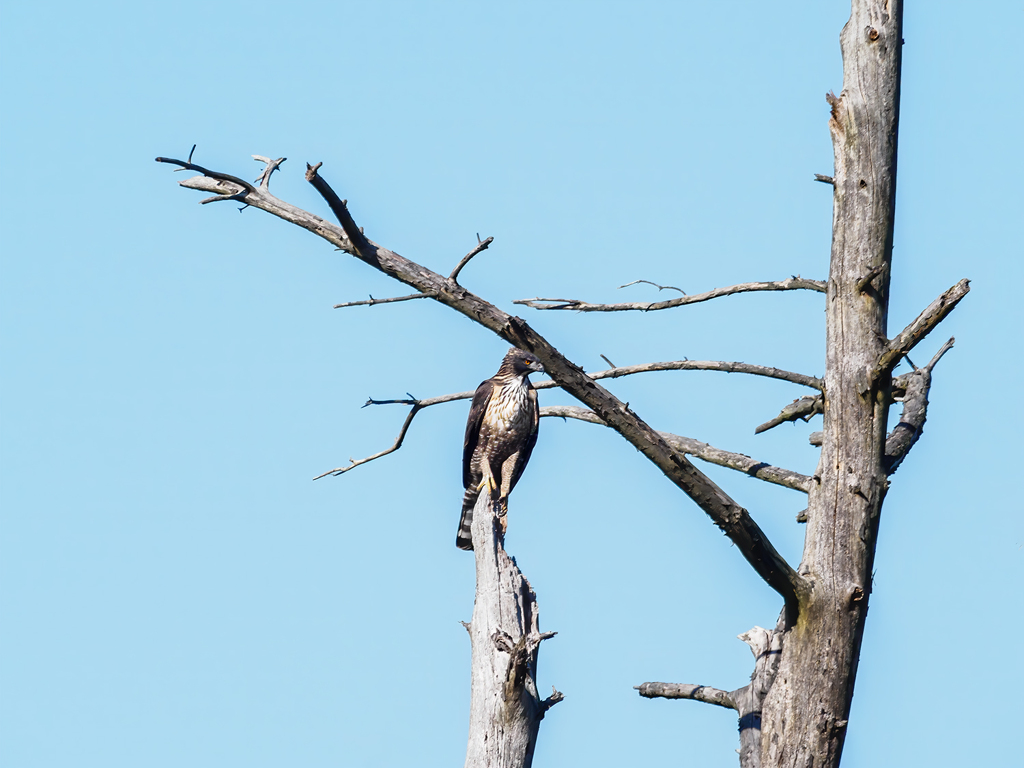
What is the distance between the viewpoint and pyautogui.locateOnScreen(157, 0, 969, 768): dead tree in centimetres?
504

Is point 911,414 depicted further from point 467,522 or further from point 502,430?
point 467,522

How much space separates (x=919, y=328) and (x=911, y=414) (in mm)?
1776

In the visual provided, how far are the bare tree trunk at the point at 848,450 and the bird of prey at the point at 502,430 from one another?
4.00 meters

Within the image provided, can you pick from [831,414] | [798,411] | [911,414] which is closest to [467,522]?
[798,411]

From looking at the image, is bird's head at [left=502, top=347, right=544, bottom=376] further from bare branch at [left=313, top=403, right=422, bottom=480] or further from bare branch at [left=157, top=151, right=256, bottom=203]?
bare branch at [left=157, top=151, right=256, bottom=203]

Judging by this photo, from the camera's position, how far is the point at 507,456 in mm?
9570

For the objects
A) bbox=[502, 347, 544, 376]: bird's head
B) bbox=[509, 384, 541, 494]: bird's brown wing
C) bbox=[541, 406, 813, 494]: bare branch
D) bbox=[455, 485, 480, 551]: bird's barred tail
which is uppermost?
bbox=[502, 347, 544, 376]: bird's head

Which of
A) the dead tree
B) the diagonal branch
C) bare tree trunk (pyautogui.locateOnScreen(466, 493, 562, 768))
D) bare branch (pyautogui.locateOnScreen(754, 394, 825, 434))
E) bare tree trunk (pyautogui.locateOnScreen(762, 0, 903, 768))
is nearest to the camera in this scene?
the diagonal branch

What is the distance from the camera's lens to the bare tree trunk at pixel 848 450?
5441mm

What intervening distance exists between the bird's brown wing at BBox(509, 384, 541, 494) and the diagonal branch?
4.30 metres

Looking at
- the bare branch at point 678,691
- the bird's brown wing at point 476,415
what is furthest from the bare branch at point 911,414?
the bird's brown wing at point 476,415

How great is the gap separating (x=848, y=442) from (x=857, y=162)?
1462mm

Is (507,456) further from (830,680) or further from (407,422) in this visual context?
(830,680)

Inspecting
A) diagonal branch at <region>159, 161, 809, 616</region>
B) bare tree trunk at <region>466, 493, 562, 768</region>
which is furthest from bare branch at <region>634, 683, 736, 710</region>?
diagonal branch at <region>159, 161, 809, 616</region>
